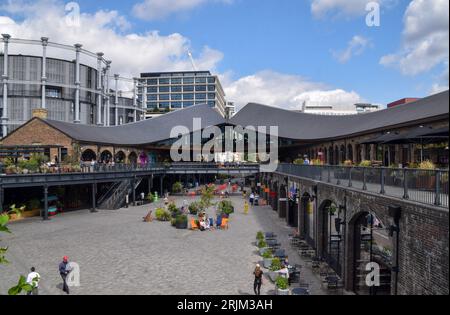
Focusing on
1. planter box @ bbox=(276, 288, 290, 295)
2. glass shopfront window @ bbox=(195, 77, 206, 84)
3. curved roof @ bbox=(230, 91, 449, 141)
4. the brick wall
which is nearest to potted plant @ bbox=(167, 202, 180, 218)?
the brick wall

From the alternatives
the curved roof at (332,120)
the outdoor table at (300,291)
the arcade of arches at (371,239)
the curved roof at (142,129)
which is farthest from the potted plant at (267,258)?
the curved roof at (142,129)

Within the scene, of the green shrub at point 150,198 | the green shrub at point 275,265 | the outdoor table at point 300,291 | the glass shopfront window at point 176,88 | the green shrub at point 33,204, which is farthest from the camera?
the glass shopfront window at point 176,88

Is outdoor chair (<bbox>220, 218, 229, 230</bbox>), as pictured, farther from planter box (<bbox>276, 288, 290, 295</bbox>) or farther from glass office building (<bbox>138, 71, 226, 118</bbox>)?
glass office building (<bbox>138, 71, 226, 118</bbox>)

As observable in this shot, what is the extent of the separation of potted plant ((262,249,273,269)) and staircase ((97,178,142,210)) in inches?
818

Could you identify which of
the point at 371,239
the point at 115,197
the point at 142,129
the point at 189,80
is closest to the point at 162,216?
the point at 115,197

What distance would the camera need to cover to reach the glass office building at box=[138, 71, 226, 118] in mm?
141125

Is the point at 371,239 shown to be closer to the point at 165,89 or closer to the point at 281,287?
the point at 281,287

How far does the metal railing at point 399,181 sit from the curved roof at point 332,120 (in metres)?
10.2

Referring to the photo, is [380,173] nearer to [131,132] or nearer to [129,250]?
[129,250]

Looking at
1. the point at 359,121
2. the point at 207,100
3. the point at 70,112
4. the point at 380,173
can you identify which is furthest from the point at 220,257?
the point at 207,100

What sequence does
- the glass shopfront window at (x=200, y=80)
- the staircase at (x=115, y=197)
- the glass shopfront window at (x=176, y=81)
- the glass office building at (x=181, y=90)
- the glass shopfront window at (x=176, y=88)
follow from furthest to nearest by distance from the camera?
the glass shopfront window at (x=176, y=88)
the glass shopfront window at (x=176, y=81)
the glass shopfront window at (x=200, y=80)
the glass office building at (x=181, y=90)
the staircase at (x=115, y=197)

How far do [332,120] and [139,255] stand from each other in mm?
37087

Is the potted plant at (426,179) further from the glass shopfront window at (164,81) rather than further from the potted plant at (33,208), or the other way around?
the glass shopfront window at (164,81)

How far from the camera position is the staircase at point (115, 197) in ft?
113
